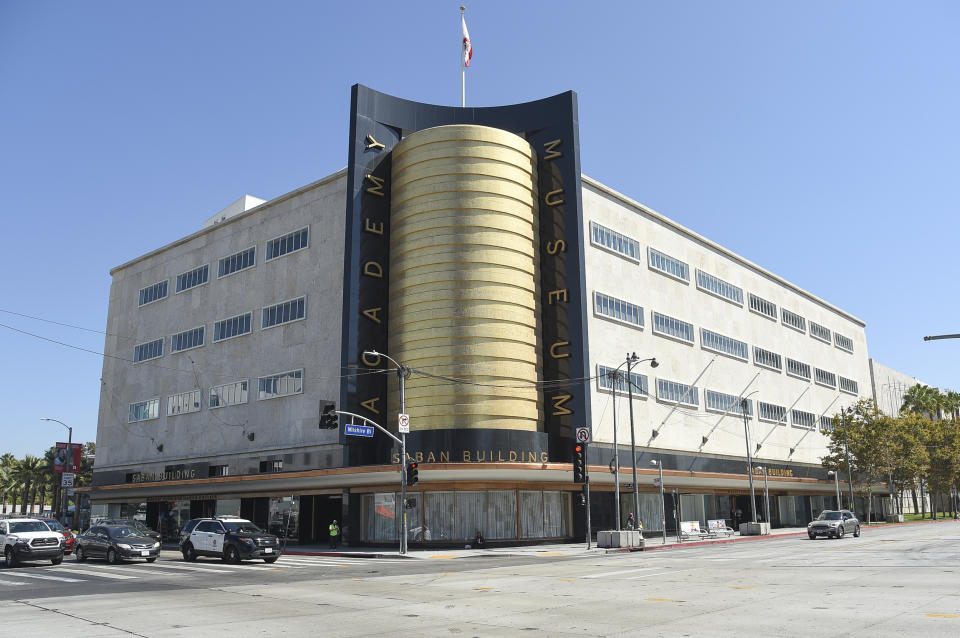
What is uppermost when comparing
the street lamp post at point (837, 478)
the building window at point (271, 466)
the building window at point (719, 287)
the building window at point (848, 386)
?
the building window at point (719, 287)

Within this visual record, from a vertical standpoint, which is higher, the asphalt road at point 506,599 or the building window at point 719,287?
the building window at point 719,287

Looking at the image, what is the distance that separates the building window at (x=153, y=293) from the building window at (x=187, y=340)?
17.5 feet

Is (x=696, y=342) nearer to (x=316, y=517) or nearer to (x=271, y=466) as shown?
(x=316, y=517)

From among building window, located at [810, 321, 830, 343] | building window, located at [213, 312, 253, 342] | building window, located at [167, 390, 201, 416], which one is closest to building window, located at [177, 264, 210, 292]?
building window, located at [213, 312, 253, 342]

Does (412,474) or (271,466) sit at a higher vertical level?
(271,466)

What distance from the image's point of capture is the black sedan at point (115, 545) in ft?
104

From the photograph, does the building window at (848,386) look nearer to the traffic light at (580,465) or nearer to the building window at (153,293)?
the traffic light at (580,465)

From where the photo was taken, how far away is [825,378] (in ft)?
282

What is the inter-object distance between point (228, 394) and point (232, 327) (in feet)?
17.8

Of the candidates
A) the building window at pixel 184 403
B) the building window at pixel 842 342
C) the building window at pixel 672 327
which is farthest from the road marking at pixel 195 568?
the building window at pixel 842 342

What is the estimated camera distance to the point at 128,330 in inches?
2788

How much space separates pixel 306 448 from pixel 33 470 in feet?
273

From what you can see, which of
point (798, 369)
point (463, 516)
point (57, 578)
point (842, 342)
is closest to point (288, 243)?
point (463, 516)

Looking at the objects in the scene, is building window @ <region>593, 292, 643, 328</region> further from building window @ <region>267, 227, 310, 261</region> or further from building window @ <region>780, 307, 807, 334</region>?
building window @ <region>780, 307, 807, 334</region>
